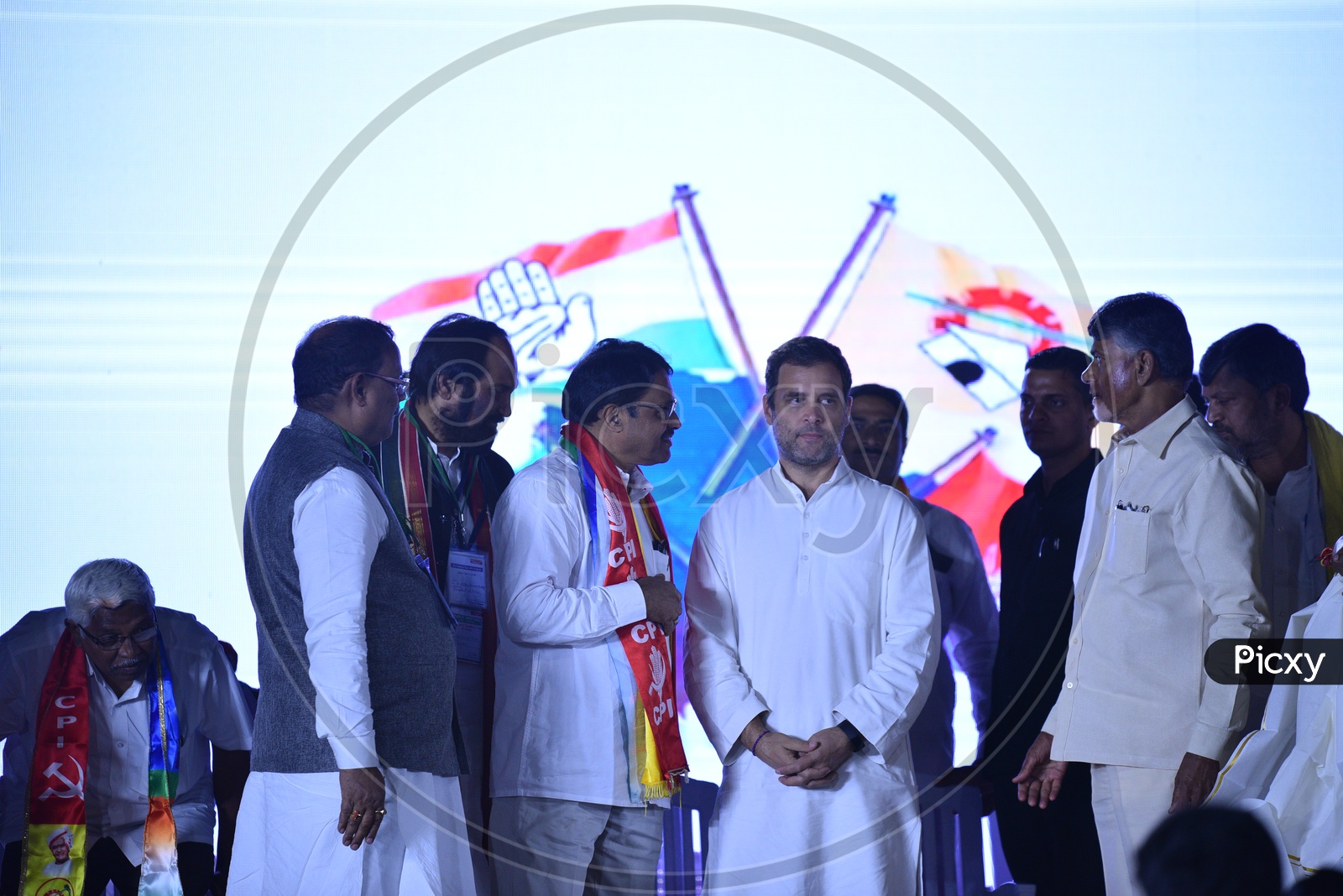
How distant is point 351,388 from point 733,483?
175 cm

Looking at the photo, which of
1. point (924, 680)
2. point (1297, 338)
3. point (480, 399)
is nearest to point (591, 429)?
point (480, 399)

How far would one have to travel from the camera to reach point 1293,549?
2.60 meters

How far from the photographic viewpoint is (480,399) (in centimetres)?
265

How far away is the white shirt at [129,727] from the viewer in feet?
8.59

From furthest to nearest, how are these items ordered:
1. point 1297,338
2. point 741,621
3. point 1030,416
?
1. point 1297,338
2. point 1030,416
3. point 741,621

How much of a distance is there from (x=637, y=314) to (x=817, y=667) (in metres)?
1.62

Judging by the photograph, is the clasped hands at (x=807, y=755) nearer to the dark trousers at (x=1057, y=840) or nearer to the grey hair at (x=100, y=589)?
the dark trousers at (x=1057, y=840)

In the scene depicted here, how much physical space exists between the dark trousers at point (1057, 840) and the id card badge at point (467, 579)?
4.26 feet

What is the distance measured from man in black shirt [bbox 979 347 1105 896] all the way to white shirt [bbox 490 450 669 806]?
1.05 metres

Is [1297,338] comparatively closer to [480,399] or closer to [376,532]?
[480,399]

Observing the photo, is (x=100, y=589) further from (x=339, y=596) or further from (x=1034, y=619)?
(x=1034, y=619)

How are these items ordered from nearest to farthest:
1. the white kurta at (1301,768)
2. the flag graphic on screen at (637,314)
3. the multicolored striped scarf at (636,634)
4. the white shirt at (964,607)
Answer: the white kurta at (1301,768) → the multicolored striped scarf at (636,634) → the white shirt at (964,607) → the flag graphic on screen at (637,314)

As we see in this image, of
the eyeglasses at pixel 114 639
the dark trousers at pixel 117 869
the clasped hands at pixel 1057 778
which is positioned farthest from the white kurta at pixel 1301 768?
the eyeglasses at pixel 114 639

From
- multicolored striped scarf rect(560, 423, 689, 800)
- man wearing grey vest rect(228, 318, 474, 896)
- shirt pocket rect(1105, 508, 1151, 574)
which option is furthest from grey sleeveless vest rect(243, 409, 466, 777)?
shirt pocket rect(1105, 508, 1151, 574)
